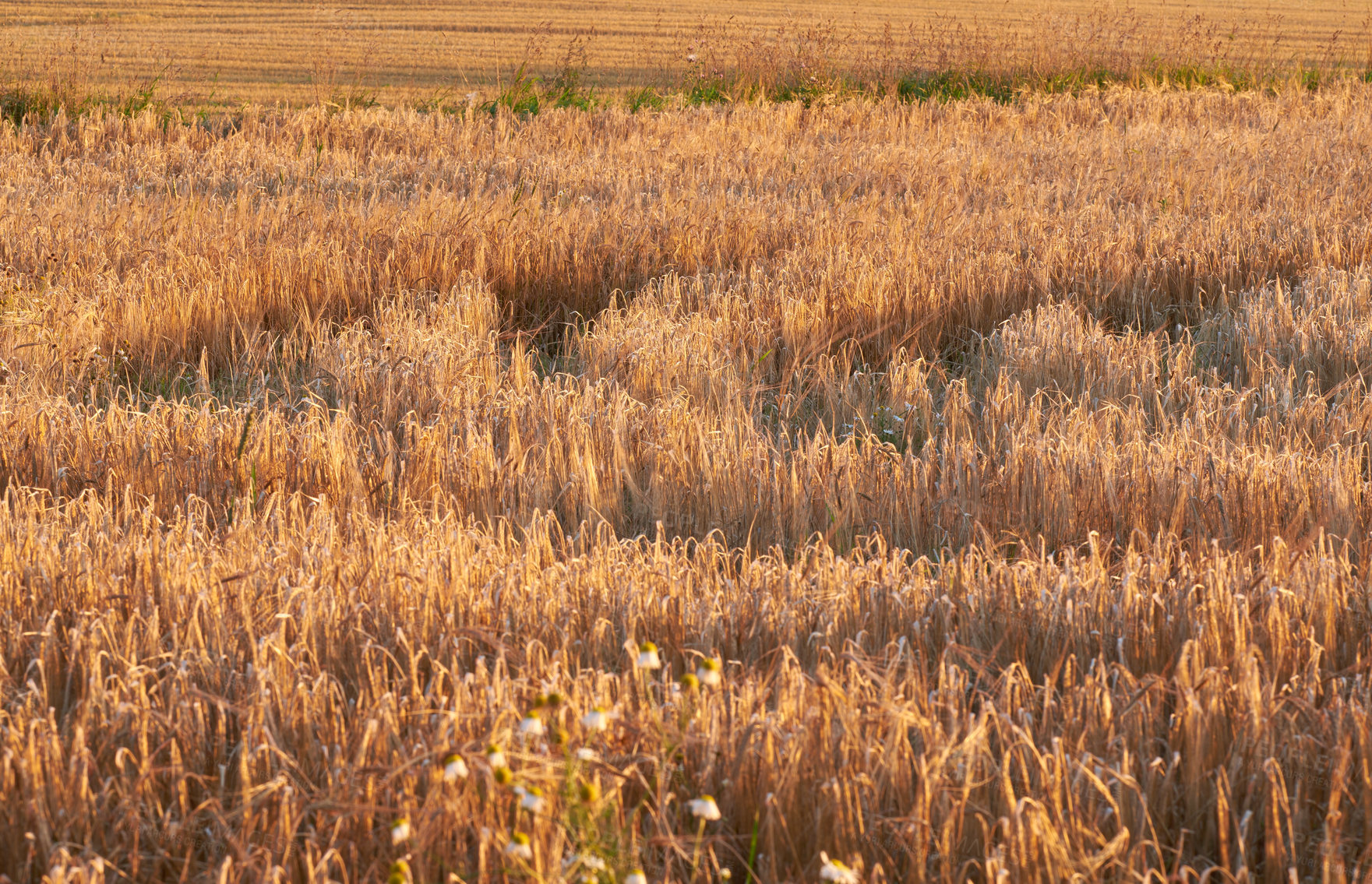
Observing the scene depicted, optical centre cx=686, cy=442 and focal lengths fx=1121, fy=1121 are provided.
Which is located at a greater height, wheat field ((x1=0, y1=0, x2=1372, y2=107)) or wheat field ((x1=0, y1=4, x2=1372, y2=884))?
wheat field ((x1=0, y1=0, x2=1372, y2=107))

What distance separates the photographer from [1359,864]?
153 centimetres

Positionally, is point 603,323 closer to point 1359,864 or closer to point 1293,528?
point 1293,528

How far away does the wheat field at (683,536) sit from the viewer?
5.22ft

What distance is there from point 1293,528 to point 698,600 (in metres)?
1.62

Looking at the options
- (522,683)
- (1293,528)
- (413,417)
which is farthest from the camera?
(413,417)

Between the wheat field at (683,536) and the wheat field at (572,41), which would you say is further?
the wheat field at (572,41)

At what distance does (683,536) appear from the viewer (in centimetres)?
316

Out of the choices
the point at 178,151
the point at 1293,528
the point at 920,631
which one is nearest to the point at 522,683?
the point at 920,631

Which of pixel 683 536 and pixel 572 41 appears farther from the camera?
pixel 572 41

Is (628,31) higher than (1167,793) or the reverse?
higher

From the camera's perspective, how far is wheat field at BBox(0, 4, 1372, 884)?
5.22ft

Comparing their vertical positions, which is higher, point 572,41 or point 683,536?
point 572,41

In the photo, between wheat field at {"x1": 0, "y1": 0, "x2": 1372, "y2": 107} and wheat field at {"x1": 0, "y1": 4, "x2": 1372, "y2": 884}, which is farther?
wheat field at {"x1": 0, "y1": 0, "x2": 1372, "y2": 107}

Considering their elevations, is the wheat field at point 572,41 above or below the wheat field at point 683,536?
above
